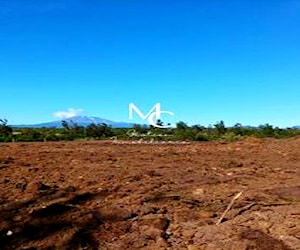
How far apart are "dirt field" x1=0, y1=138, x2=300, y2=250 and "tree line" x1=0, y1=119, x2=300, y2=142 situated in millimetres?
10508

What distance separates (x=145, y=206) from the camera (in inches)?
200

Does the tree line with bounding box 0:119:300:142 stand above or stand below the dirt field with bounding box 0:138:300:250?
above

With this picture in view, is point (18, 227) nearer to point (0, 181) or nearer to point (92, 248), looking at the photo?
point (92, 248)

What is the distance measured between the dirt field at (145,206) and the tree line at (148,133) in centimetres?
1051

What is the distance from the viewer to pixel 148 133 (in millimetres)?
19484

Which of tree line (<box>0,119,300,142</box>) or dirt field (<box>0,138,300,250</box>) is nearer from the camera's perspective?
dirt field (<box>0,138,300,250</box>)

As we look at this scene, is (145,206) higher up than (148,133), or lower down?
lower down

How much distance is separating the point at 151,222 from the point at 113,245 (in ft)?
1.76

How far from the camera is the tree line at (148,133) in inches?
715

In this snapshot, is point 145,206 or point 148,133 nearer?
point 145,206

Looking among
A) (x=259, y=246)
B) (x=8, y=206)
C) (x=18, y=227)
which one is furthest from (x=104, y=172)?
(x=259, y=246)

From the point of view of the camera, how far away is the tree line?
18172 mm

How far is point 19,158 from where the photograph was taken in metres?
8.06

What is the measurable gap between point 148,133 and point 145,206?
47.3 feet
